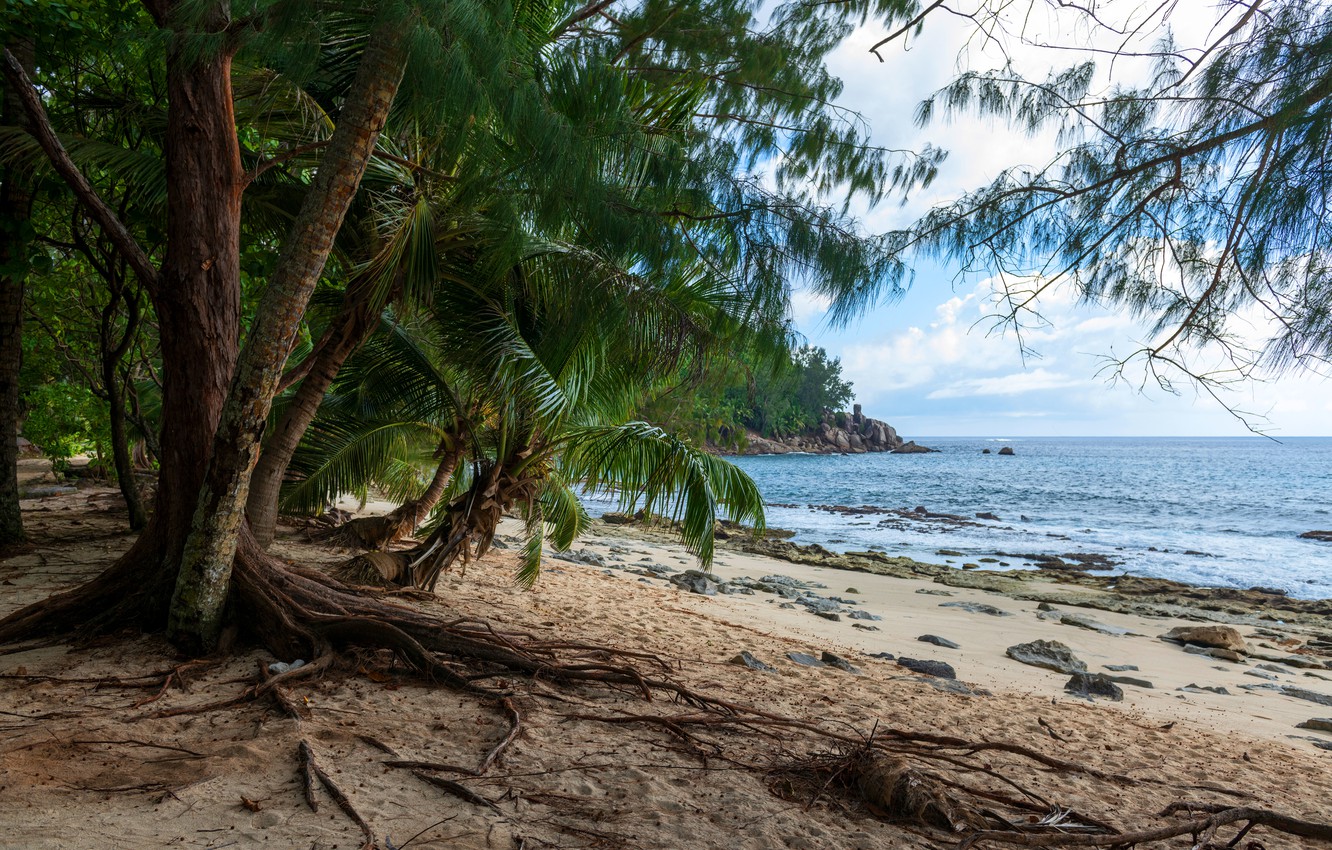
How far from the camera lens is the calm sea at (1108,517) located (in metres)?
17.4

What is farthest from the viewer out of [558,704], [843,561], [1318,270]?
[843,561]

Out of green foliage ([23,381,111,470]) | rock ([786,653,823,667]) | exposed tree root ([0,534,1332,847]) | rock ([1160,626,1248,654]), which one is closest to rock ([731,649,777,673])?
rock ([786,653,823,667])

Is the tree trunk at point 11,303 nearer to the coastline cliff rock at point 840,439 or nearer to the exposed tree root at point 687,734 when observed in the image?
the exposed tree root at point 687,734

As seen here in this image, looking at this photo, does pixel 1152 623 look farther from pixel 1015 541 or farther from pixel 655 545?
pixel 1015 541

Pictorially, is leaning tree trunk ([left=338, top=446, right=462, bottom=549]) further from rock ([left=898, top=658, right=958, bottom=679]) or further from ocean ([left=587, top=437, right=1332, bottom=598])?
rock ([left=898, top=658, right=958, bottom=679])

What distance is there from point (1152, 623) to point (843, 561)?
5751mm

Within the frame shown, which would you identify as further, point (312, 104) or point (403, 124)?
point (312, 104)

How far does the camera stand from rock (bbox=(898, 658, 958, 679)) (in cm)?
623

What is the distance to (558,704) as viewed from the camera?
405 cm

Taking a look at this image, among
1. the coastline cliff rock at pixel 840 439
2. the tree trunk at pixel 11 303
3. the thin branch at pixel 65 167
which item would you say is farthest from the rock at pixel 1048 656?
the coastline cliff rock at pixel 840 439

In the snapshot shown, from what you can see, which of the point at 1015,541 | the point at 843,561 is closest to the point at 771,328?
the point at 843,561

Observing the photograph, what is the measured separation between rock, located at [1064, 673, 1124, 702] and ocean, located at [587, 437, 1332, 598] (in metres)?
3.87

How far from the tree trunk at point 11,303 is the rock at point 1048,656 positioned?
925cm

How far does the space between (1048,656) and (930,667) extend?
1823 mm
